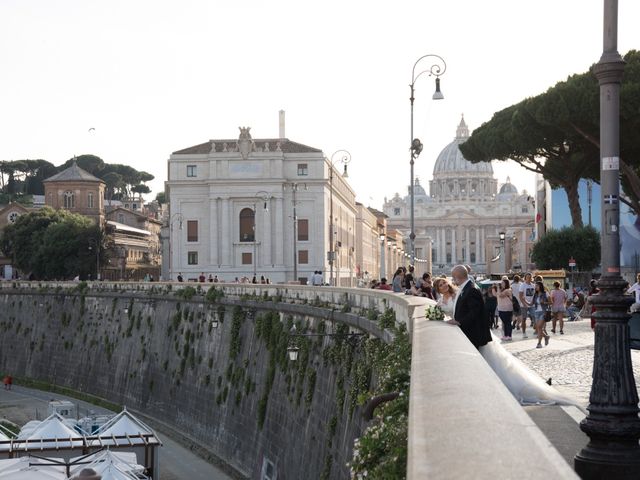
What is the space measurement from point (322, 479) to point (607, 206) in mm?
10414

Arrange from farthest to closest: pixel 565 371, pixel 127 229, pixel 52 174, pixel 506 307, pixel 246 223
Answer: pixel 52 174 → pixel 127 229 → pixel 246 223 → pixel 506 307 → pixel 565 371

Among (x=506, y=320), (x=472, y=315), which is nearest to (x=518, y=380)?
(x=472, y=315)

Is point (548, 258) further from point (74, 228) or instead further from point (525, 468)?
point (525, 468)

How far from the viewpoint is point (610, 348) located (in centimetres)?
922

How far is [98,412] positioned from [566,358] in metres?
27.4

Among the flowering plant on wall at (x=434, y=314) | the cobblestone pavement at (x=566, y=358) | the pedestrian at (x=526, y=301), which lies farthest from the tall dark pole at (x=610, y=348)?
the pedestrian at (x=526, y=301)

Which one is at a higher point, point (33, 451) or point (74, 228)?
point (74, 228)

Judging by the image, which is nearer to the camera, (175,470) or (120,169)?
(175,470)

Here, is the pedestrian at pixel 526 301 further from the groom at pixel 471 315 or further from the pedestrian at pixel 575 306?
the groom at pixel 471 315

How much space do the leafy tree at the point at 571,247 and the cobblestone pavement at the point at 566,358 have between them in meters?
29.4

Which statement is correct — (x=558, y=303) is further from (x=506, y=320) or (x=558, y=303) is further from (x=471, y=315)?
(x=471, y=315)

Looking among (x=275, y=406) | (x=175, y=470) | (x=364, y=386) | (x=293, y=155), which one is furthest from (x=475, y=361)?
(x=293, y=155)

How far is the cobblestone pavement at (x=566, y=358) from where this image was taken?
16250 millimetres

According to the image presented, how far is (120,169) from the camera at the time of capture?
582ft
